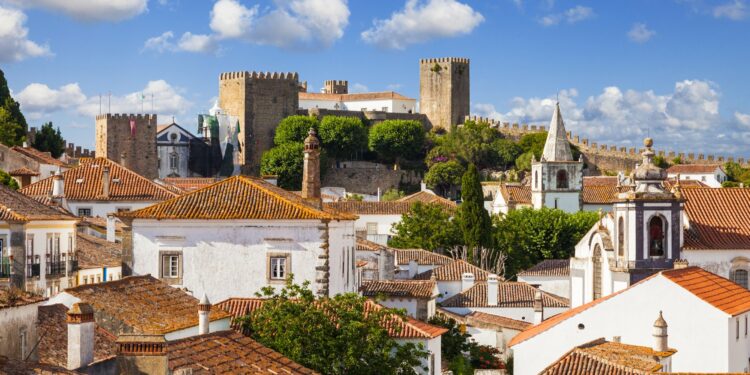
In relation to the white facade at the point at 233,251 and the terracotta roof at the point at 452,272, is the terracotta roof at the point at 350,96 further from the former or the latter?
the white facade at the point at 233,251

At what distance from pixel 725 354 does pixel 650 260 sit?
8795 mm

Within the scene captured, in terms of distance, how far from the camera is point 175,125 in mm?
105562

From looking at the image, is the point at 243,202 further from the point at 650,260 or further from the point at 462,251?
the point at 462,251

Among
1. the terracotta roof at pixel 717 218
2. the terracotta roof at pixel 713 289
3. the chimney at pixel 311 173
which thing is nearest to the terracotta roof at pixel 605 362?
the terracotta roof at pixel 713 289

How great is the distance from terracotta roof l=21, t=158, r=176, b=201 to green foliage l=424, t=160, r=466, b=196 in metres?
51.3

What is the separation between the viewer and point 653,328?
109 ft

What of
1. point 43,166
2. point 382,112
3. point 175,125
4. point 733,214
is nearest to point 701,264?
point 733,214

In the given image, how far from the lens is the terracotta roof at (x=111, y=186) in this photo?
5481 centimetres

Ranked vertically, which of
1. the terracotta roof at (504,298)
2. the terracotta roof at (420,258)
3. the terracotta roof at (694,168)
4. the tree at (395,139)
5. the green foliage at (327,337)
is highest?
the tree at (395,139)

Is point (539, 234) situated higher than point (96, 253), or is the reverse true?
point (96, 253)

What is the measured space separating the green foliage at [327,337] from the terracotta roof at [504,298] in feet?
79.7

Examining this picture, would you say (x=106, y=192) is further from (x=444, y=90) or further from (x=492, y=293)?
(x=444, y=90)

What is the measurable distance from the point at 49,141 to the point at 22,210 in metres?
60.6

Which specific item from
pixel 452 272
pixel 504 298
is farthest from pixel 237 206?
pixel 452 272
